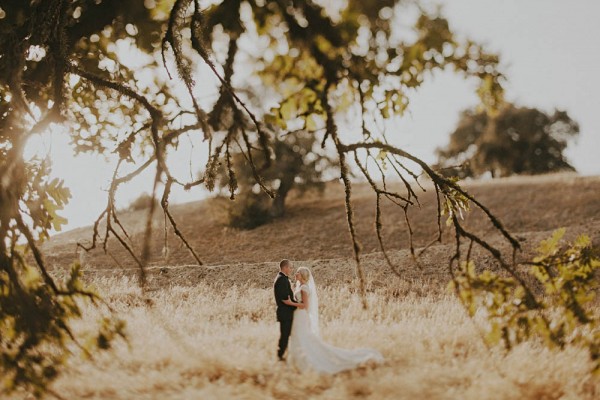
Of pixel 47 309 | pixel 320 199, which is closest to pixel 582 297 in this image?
pixel 47 309

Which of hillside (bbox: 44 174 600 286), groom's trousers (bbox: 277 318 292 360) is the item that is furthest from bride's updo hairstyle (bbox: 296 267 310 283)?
hillside (bbox: 44 174 600 286)

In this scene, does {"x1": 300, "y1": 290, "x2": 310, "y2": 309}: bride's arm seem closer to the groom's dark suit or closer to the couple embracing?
the couple embracing

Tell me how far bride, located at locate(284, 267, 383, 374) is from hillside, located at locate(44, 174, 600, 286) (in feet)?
25.0

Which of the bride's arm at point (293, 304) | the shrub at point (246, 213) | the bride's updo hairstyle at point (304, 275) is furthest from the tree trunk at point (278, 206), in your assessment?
the bride's arm at point (293, 304)

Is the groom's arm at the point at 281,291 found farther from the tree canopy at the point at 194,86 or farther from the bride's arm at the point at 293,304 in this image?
the tree canopy at the point at 194,86

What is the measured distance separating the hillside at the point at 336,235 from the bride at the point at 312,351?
7634mm

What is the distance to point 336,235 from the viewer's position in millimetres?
25344

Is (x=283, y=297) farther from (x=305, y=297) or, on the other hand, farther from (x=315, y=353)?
(x=315, y=353)

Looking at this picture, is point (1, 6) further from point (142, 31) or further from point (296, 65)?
point (296, 65)

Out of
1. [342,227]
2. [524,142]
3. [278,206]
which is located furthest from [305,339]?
[524,142]

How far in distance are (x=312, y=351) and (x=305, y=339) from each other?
0.19 m

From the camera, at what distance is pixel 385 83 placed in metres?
3.22

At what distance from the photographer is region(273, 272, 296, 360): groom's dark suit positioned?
6.97 m

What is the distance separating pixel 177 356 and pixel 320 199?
3007cm
